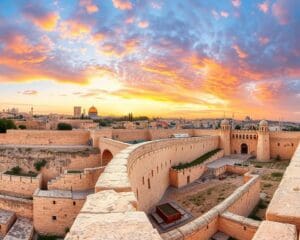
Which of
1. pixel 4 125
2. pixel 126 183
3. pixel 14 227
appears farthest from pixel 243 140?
pixel 4 125

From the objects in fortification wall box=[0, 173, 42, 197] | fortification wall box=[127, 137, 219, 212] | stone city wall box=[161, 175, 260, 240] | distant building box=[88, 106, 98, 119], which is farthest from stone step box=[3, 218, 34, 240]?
distant building box=[88, 106, 98, 119]

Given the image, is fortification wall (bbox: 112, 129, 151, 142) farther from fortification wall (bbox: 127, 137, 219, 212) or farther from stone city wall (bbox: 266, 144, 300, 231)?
stone city wall (bbox: 266, 144, 300, 231)

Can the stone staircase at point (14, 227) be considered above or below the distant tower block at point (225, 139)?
below

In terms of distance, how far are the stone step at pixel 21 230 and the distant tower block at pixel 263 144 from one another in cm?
2254

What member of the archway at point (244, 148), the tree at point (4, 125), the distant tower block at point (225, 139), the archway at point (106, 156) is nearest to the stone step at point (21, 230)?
the archway at point (106, 156)

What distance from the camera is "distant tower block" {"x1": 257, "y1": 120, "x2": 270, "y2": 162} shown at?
27.7 m

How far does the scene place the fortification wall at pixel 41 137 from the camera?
27.1 meters

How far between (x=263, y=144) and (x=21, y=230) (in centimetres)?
2357

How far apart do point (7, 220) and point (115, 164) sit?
10.8 m

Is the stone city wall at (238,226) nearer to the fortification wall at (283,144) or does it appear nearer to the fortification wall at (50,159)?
the fortification wall at (50,159)

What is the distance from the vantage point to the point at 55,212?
14320 millimetres

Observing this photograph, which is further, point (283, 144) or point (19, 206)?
point (283, 144)

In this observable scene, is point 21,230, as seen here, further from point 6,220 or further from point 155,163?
point 155,163

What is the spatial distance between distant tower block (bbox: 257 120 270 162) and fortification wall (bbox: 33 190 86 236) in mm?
20369
